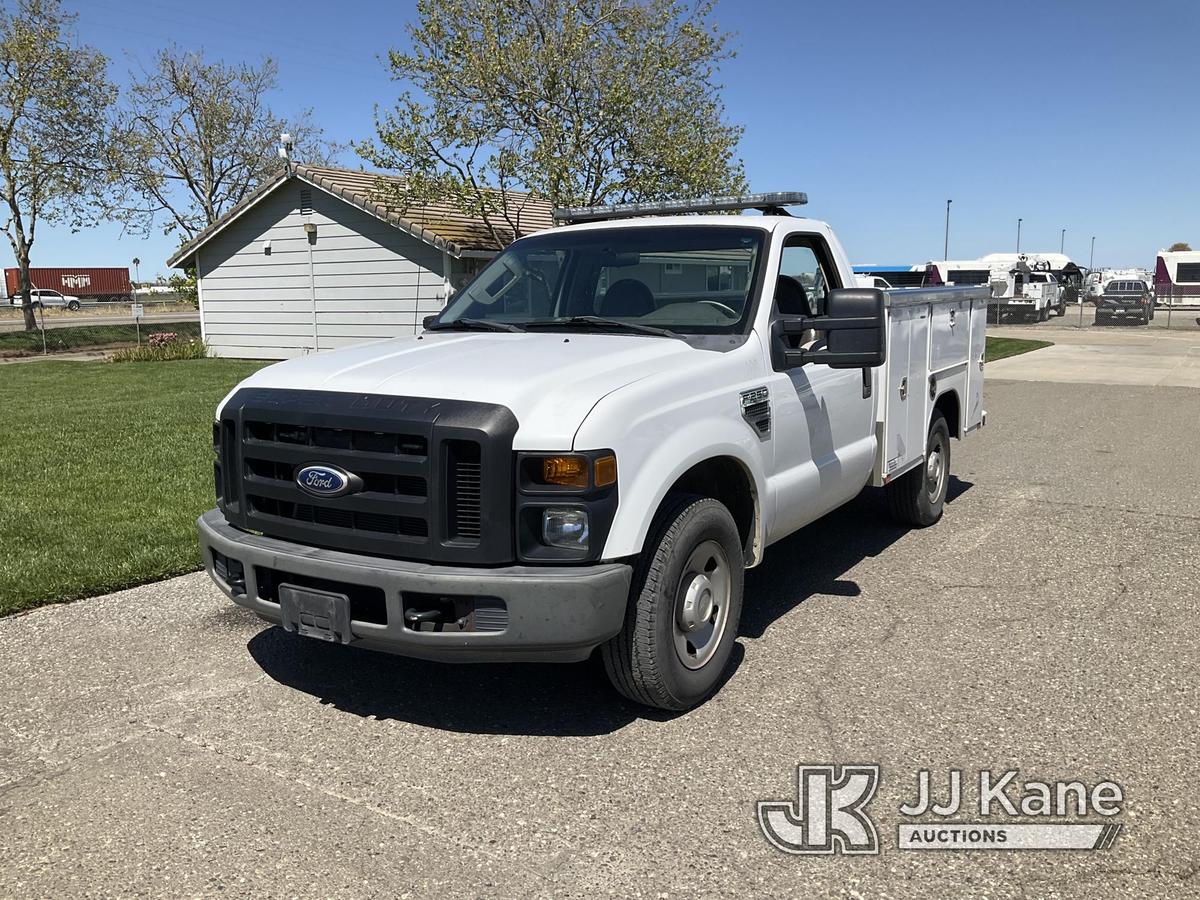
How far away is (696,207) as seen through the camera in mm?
5957

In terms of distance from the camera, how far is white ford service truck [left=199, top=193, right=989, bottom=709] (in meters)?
3.51

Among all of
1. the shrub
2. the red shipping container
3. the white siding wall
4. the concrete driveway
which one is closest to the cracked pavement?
the concrete driveway

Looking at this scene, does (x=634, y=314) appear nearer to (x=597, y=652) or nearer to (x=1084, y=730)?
(x=597, y=652)

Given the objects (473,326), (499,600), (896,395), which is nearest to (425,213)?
(896,395)

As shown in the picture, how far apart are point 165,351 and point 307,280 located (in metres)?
4.15

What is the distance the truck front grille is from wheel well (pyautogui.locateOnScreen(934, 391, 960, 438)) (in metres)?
4.66

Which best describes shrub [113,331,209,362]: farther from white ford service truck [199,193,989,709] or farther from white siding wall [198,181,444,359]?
white ford service truck [199,193,989,709]

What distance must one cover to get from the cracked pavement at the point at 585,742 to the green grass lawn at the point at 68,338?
2761 centimetres

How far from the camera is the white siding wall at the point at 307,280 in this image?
21.5 meters

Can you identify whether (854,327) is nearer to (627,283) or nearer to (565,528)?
(627,283)

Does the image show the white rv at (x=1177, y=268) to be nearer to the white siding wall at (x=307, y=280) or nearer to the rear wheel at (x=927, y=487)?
the white siding wall at (x=307, y=280)

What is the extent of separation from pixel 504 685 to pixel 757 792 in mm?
1352

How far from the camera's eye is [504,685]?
4.45 meters

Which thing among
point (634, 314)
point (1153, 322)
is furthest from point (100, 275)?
point (634, 314)
